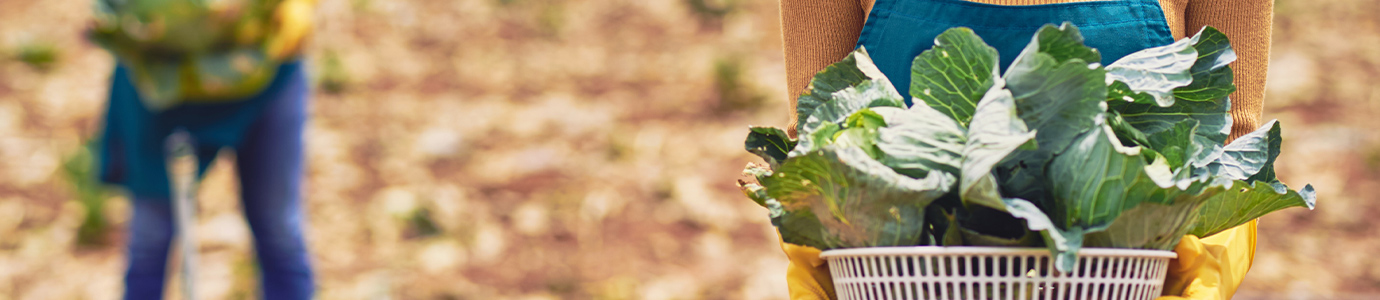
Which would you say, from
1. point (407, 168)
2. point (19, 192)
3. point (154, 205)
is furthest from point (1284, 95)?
point (19, 192)

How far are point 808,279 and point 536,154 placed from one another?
12.8ft

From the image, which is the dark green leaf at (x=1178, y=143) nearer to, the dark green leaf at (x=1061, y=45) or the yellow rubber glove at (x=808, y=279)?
the dark green leaf at (x=1061, y=45)

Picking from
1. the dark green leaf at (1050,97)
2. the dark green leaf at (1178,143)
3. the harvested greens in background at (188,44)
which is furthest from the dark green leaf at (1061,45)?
the harvested greens in background at (188,44)

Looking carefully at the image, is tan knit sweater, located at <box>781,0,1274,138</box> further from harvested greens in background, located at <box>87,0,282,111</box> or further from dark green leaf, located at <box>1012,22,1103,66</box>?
harvested greens in background, located at <box>87,0,282,111</box>

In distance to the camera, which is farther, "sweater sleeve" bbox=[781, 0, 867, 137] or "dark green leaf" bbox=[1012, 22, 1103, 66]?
"sweater sleeve" bbox=[781, 0, 867, 137]

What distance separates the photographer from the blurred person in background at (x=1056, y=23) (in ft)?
3.28

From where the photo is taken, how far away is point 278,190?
2.98m

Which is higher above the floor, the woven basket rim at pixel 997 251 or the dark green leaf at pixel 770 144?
the dark green leaf at pixel 770 144

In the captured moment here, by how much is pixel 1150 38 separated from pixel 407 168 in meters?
4.11

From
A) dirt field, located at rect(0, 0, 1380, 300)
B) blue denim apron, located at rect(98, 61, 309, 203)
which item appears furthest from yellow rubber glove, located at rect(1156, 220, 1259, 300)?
dirt field, located at rect(0, 0, 1380, 300)

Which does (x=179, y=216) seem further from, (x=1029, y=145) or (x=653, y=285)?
(x=1029, y=145)

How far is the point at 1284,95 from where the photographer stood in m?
5.15

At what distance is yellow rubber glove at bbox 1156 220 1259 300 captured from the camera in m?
0.91

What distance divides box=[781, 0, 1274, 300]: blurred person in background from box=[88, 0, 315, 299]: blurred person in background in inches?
77.9
